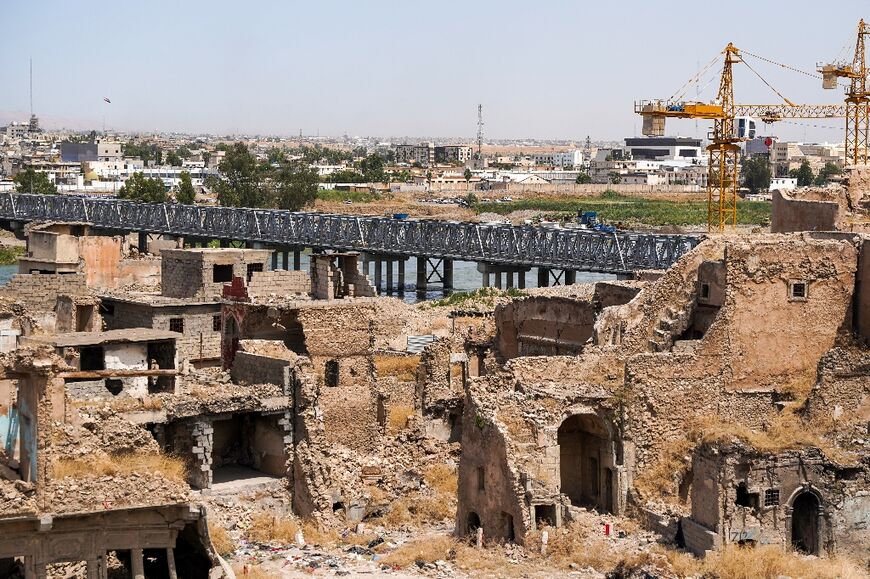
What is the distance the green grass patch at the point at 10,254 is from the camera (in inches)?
4070

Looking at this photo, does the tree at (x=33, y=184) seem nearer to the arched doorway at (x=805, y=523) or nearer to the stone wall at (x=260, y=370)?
the stone wall at (x=260, y=370)

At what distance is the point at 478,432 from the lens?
90.8 ft

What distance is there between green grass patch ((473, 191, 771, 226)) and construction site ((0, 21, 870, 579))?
82.4 meters

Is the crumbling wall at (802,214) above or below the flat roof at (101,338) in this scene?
above

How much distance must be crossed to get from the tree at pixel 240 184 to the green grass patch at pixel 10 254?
22556 millimetres

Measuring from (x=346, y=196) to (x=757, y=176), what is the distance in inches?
1516

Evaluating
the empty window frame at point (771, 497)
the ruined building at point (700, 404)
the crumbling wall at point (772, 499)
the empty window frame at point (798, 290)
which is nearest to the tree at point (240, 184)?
the ruined building at point (700, 404)

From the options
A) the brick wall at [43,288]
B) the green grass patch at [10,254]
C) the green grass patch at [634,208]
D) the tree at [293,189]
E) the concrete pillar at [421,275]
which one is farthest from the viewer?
the green grass patch at [634,208]

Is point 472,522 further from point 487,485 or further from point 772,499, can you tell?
point 772,499

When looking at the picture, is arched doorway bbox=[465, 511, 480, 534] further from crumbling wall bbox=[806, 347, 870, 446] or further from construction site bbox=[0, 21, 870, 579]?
crumbling wall bbox=[806, 347, 870, 446]

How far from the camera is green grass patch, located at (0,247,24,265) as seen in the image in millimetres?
103375

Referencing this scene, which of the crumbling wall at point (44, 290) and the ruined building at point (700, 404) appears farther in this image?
the crumbling wall at point (44, 290)

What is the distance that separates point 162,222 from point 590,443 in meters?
74.5

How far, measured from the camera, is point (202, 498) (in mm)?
28812
